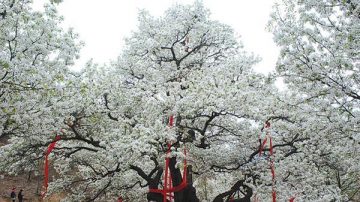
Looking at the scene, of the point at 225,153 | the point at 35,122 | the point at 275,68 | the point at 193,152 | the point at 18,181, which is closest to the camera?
the point at 275,68

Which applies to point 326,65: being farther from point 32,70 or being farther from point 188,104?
point 32,70

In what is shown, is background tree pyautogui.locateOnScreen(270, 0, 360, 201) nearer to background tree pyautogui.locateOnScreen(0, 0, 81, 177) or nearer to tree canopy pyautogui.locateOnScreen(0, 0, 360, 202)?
tree canopy pyautogui.locateOnScreen(0, 0, 360, 202)

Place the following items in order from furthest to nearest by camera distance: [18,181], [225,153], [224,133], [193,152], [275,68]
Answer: [18,181] → [224,133] → [225,153] → [193,152] → [275,68]

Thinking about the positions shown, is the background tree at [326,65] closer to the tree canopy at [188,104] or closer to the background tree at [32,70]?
the tree canopy at [188,104]

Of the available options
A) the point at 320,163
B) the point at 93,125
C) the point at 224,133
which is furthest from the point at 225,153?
the point at 93,125

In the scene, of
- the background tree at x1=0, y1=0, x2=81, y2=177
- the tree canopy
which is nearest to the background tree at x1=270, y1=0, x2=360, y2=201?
the tree canopy

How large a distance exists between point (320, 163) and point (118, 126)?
829 cm

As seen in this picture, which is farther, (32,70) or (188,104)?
(188,104)

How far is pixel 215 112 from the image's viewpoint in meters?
11.9

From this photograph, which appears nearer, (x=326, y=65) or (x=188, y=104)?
(x=326, y=65)

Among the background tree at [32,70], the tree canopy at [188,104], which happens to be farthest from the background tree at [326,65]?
the background tree at [32,70]

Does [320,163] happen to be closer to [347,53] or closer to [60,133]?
[347,53]

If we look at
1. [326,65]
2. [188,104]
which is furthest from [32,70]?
[326,65]

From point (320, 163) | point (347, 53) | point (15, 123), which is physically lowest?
point (320, 163)
